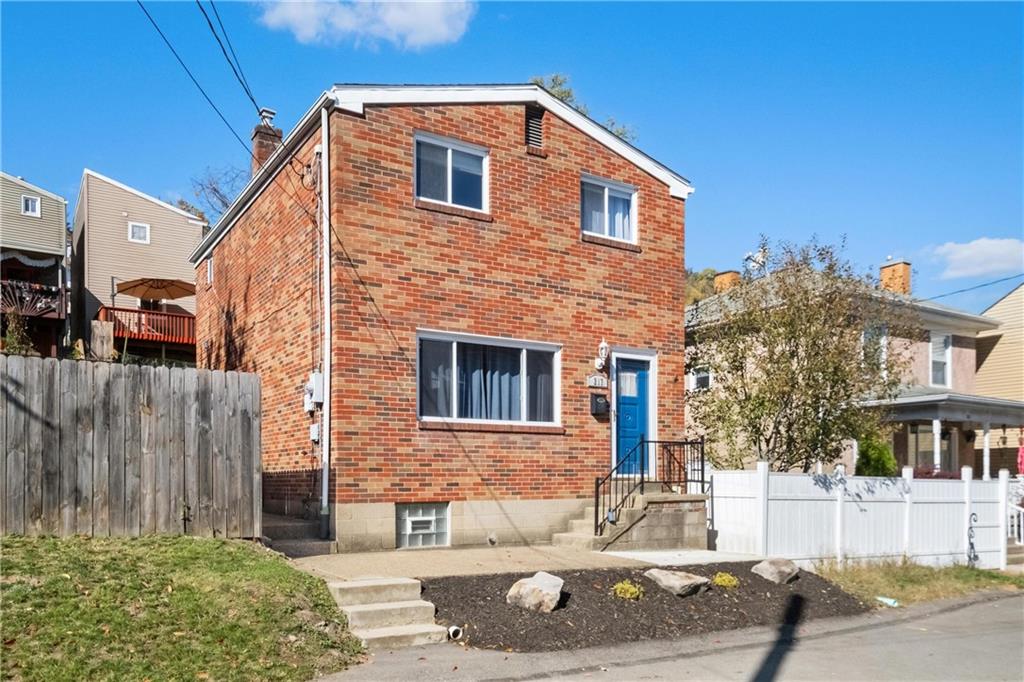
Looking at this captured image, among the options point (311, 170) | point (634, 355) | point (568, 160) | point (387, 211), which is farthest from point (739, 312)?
point (311, 170)

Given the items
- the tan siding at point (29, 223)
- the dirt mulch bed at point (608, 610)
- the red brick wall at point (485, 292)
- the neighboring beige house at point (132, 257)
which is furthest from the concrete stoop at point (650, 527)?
the tan siding at point (29, 223)

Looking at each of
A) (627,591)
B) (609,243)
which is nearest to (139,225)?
(609,243)

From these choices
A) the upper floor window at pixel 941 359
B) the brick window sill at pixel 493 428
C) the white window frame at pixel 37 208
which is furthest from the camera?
the white window frame at pixel 37 208

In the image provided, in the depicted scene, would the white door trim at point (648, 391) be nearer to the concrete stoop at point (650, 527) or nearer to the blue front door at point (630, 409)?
the blue front door at point (630, 409)

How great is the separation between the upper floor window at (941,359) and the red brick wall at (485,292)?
1283 centimetres

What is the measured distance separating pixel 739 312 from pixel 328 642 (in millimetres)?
10194

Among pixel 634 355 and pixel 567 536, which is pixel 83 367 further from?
pixel 634 355

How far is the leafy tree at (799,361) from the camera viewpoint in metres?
15.2

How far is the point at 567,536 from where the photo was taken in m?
13.7

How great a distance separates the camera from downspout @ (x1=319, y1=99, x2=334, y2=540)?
480 inches

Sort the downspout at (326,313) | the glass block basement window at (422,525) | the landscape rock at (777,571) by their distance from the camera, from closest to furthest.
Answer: the downspout at (326,313)
the landscape rock at (777,571)
the glass block basement window at (422,525)

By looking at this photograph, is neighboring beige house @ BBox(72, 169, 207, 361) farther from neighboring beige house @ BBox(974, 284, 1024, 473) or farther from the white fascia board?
neighboring beige house @ BBox(974, 284, 1024, 473)

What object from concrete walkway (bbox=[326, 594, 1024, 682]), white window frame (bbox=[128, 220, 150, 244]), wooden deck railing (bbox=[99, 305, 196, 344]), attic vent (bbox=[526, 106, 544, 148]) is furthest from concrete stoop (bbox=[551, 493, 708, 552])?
white window frame (bbox=[128, 220, 150, 244])

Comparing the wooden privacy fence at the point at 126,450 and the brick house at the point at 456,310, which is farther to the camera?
the brick house at the point at 456,310
